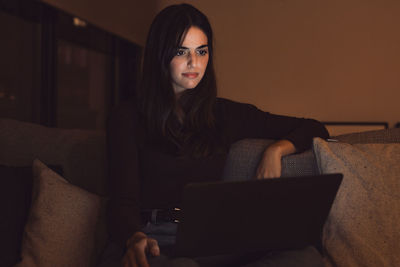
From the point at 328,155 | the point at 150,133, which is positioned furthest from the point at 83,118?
the point at 328,155

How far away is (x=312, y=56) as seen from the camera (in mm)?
4113

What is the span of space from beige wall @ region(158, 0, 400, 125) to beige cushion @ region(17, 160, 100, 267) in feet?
10.5

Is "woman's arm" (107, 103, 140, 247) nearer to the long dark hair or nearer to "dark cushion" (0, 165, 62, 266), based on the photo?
the long dark hair

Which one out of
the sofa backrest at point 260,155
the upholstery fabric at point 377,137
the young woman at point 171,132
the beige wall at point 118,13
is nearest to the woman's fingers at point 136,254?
the young woman at point 171,132

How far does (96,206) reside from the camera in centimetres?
133

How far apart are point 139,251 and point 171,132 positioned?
53 cm

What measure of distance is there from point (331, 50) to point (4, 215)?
3595 mm

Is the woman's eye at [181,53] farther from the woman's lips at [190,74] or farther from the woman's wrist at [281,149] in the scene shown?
the woman's wrist at [281,149]

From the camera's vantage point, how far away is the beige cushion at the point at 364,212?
1191mm

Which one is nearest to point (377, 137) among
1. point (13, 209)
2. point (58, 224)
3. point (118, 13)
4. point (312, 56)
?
point (58, 224)

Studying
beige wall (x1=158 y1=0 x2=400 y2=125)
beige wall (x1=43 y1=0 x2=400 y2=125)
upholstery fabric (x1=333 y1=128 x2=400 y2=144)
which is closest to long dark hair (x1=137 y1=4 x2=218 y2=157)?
upholstery fabric (x1=333 y1=128 x2=400 y2=144)

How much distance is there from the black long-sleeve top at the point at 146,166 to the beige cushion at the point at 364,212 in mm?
223

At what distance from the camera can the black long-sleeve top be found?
3.91ft

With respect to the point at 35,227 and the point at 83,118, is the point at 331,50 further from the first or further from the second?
the point at 35,227
